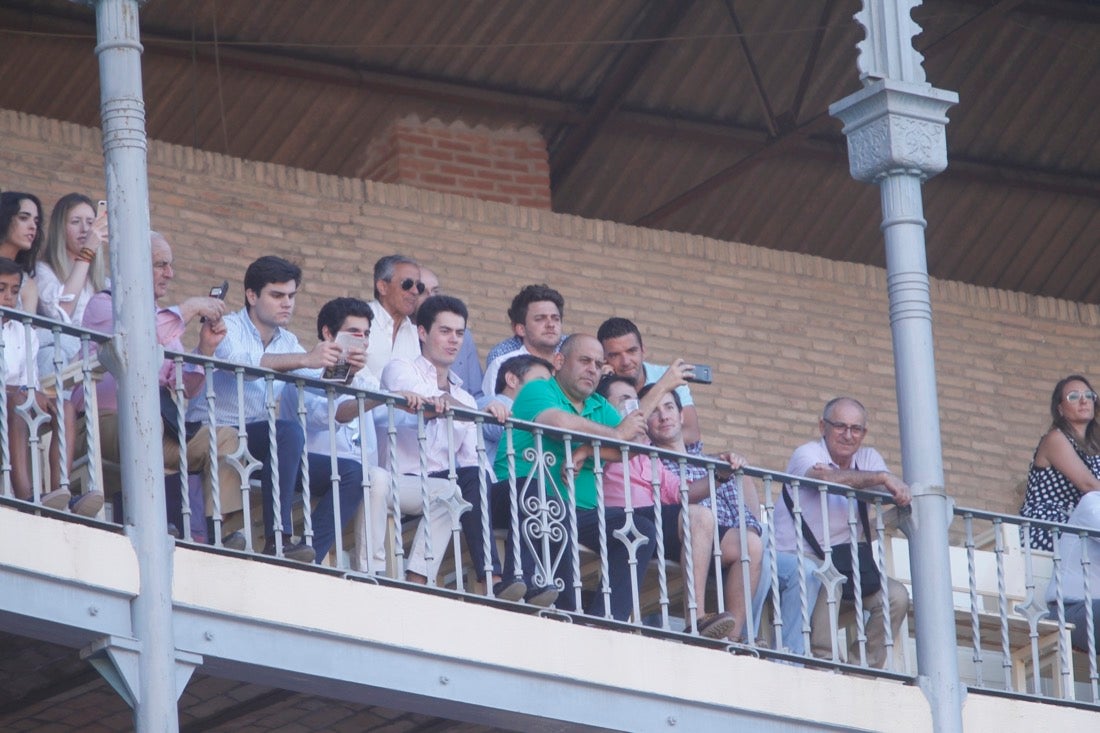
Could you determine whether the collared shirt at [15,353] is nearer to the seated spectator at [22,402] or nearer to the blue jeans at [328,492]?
the seated spectator at [22,402]

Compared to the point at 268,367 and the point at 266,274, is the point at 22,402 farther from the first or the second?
the point at 266,274

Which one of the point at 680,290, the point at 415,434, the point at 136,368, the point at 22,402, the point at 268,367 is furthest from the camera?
the point at 680,290

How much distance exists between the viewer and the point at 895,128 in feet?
35.4

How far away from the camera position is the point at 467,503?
31.1ft

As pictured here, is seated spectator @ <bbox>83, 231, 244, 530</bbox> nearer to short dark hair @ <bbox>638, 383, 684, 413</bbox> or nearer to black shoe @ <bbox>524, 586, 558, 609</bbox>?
black shoe @ <bbox>524, 586, 558, 609</bbox>

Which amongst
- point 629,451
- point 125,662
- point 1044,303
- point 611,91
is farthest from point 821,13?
point 125,662

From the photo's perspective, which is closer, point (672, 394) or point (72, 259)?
point (72, 259)

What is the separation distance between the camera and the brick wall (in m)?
13.5

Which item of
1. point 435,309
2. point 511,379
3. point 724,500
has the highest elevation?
point 435,309

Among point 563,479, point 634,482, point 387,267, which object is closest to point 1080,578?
point 634,482

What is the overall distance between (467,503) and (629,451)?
818mm

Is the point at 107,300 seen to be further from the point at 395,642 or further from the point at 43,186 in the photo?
the point at 43,186

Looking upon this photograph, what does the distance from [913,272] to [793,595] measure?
4.97 feet

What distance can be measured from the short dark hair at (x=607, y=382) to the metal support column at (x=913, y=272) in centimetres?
117
